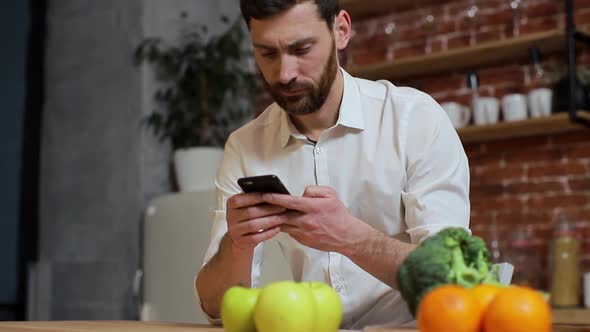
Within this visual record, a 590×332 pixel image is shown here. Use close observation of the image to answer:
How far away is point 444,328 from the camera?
0.91m

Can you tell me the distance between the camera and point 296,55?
5.89ft

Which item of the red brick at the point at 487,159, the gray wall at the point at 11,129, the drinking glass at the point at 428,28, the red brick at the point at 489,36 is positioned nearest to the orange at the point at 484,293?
the red brick at the point at 487,159

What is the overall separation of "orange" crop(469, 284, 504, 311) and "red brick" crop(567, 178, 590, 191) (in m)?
2.56

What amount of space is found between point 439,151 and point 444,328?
2.90 ft

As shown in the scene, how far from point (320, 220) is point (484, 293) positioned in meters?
0.59

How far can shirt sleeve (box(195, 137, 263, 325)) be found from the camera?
6.15 feet

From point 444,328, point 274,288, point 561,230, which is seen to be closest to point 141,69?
point 561,230

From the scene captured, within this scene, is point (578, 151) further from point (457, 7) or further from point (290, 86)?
point (290, 86)

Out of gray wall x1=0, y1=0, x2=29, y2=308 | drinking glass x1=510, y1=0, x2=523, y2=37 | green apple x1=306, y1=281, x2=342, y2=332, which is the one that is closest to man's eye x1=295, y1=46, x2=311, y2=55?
green apple x1=306, y1=281, x2=342, y2=332

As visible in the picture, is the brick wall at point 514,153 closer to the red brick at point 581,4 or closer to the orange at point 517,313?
the red brick at point 581,4

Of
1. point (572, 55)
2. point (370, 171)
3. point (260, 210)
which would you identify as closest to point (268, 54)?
point (370, 171)

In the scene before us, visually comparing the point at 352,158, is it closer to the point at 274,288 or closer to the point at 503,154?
the point at 274,288

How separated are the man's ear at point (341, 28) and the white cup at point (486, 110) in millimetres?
1612

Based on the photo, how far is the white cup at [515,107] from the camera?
11.0 feet
